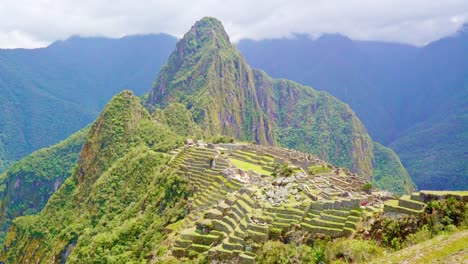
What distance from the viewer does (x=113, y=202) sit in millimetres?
67312

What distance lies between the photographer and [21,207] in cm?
12494

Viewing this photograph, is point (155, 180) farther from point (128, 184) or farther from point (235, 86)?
point (235, 86)

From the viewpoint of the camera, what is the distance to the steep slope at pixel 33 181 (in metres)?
125

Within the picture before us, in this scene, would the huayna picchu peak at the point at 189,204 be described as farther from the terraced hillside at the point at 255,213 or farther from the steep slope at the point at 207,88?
the steep slope at the point at 207,88

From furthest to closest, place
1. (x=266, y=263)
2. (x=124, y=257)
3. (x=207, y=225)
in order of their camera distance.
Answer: (x=124, y=257)
(x=207, y=225)
(x=266, y=263)

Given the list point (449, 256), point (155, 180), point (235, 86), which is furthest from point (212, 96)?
point (449, 256)

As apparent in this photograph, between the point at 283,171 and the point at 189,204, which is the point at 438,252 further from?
the point at 283,171

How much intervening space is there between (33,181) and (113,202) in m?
75.1

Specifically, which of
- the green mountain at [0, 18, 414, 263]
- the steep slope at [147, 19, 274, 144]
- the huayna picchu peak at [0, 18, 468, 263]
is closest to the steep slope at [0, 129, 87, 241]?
the huayna picchu peak at [0, 18, 468, 263]

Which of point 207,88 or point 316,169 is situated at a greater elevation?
point 207,88

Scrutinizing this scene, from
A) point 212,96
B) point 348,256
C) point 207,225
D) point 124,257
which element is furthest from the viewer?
point 212,96

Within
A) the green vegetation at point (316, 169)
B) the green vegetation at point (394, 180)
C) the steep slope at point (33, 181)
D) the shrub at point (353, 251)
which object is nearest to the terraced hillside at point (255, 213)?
the shrub at point (353, 251)

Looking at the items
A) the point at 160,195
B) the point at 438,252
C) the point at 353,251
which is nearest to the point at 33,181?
the point at 160,195

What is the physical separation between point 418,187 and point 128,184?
495 ft
